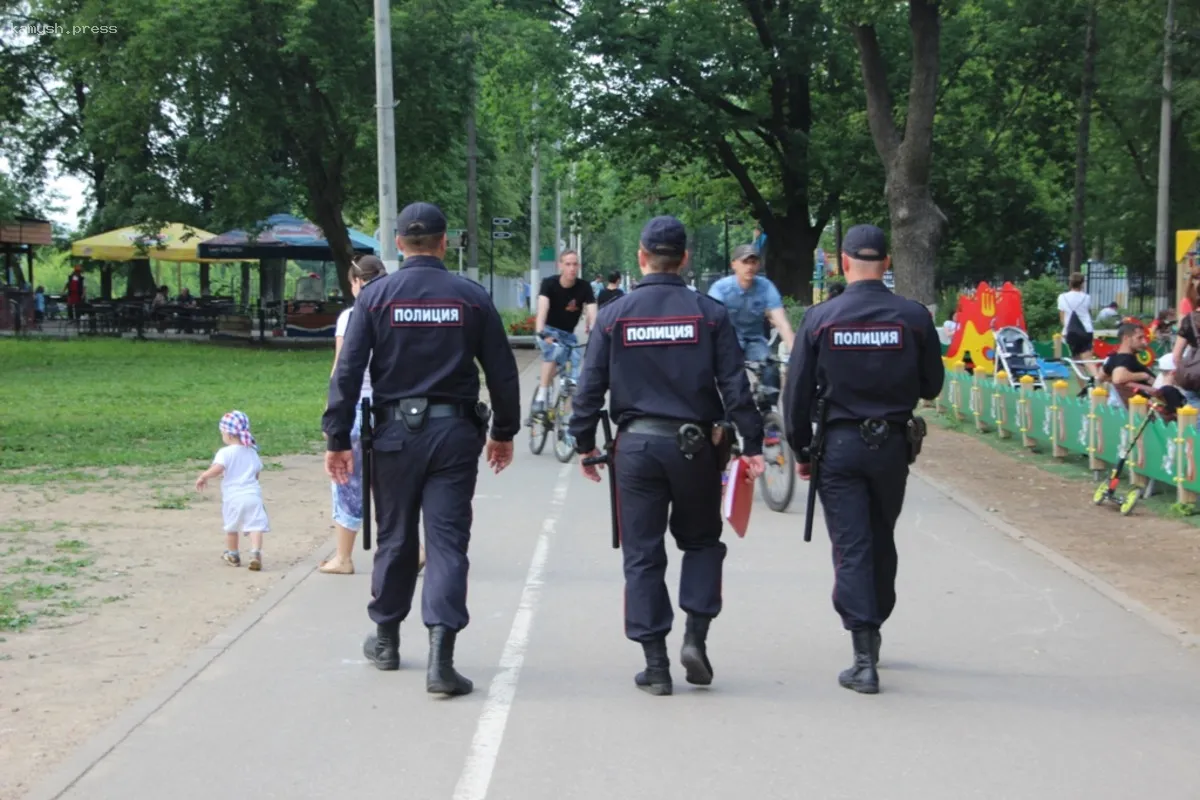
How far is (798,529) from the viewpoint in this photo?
11.3 meters

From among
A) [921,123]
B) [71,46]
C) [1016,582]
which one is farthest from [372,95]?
[1016,582]

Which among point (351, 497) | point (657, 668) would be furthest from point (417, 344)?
point (351, 497)

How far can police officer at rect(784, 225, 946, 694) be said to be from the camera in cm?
655

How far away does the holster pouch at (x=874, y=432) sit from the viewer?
6512 mm

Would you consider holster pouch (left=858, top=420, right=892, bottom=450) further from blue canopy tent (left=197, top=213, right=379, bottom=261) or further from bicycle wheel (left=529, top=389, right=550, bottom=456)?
blue canopy tent (left=197, top=213, right=379, bottom=261)

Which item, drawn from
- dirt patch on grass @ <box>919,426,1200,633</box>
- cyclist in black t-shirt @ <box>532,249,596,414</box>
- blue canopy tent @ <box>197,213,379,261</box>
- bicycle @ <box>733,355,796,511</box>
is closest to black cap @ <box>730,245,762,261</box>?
bicycle @ <box>733,355,796,511</box>

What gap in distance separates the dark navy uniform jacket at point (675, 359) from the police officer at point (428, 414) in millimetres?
461

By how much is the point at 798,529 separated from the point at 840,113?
90.0ft

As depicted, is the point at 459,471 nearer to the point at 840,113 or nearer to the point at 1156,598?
the point at 1156,598

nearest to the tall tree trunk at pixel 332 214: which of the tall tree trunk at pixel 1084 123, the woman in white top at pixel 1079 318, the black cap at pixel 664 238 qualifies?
the tall tree trunk at pixel 1084 123

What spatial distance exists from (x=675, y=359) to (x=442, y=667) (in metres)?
1.54

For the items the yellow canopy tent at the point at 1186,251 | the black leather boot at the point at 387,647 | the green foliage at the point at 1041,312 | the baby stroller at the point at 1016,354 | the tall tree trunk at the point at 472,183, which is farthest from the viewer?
the tall tree trunk at the point at 472,183

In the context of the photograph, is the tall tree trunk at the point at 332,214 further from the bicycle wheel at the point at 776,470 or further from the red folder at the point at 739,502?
the red folder at the point at 739,502

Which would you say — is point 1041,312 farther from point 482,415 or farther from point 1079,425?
point 482,415
